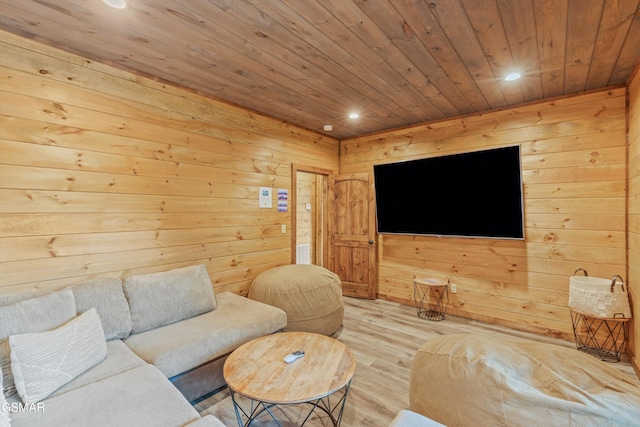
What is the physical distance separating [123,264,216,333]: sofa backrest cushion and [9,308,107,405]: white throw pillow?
44cm

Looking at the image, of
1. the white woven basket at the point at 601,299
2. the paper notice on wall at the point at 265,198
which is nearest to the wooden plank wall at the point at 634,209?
the white woven basket at the point at 601,299

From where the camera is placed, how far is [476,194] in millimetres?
3545

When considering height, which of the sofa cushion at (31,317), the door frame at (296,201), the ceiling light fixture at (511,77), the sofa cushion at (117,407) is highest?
the ceiling light fixture at (511,77)

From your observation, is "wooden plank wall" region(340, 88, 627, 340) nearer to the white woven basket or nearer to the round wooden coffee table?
the white woven basket

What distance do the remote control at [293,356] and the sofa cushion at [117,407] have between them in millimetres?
559

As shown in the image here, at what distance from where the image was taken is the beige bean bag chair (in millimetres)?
1200

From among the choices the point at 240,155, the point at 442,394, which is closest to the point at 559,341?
the point at 442,394

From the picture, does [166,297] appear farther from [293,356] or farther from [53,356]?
[293,356]

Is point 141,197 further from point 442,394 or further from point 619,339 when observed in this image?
point 619,339

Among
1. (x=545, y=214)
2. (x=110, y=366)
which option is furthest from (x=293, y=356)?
(x=545, y=214)

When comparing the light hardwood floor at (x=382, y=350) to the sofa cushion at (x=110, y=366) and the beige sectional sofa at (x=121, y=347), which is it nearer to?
the beige sectional sofa at (x=121, y=347)

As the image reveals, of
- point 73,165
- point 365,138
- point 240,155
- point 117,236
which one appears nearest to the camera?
point 73,165

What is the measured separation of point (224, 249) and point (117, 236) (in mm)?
1047

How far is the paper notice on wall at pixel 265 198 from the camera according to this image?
3711 mm
